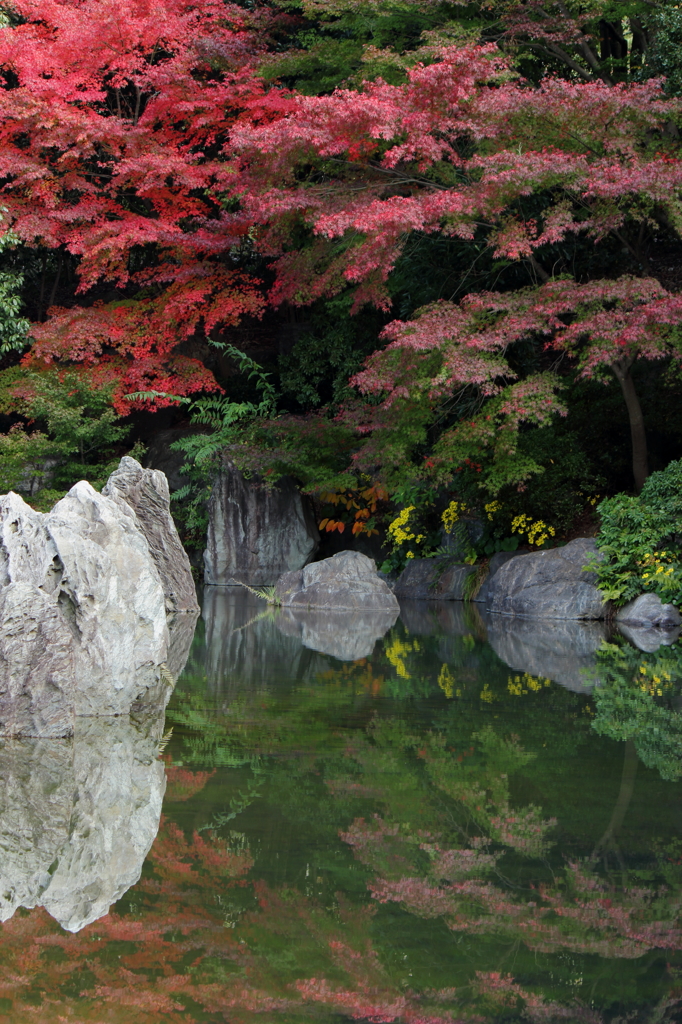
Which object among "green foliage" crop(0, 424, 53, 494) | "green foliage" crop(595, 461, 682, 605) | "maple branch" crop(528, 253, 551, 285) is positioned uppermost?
"maple branch" crop(528, 253, 551, 285)

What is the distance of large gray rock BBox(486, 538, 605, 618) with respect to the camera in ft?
34.5

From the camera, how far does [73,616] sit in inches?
192

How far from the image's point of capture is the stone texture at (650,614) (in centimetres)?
968

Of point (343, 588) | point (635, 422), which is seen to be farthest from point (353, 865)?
point (635, 422)

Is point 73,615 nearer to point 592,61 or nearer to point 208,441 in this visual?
point 208,441

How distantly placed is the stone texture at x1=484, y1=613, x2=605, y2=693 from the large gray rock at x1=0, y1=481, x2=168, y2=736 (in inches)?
100

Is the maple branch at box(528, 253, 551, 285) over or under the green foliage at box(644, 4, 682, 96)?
under

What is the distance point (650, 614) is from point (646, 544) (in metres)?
0.76

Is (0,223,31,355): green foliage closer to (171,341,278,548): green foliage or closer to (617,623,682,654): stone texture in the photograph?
(171,341,278,548): green foliage

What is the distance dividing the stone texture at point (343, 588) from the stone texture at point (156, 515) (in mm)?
1714

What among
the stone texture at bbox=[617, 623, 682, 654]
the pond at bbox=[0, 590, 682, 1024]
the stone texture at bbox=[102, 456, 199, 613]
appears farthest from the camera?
the stone texture at bbox=[102, 456, 199, 613]

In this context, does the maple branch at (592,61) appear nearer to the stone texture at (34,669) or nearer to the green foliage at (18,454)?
the green foliage at (18,454)

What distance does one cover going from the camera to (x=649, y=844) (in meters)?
3.00

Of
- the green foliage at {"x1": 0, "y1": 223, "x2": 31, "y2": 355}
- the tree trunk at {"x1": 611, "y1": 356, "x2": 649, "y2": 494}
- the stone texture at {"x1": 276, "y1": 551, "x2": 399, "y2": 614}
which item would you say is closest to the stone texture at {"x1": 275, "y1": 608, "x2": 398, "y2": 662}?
the stone texture at {"x1": 276, "y1": 551, "x2": 399, "y2": 614}
